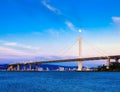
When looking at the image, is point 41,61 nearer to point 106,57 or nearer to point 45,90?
point 106,57

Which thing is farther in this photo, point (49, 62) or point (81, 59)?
point (49, 62)

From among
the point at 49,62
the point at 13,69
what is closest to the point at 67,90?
the point at 49,62

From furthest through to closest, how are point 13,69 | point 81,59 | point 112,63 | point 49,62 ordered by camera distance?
point 13,69 → point 112,63 → point 49,62 → point 81,59

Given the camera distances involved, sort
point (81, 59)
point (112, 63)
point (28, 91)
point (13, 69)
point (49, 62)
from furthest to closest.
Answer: point (13, 69), point (112, 63), point (49, 62), point (81, 59), point (28, 91)

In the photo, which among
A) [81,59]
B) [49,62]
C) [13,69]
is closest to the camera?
[81,59]

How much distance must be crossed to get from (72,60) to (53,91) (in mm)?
65793

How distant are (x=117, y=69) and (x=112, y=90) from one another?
89.9 meters

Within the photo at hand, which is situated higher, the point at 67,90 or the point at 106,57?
the point at 106,57

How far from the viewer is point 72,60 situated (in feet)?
338

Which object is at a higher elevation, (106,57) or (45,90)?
(106,57)

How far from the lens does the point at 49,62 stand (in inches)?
4299

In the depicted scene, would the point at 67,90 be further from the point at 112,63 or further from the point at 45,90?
the point at 112,63

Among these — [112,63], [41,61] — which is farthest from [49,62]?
[112,63]

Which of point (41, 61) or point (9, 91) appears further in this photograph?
point (41, 61)
